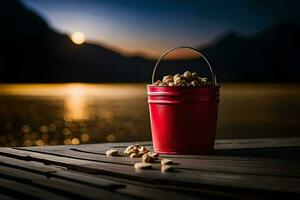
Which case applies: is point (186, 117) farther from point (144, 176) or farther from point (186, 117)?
point (144, 176)

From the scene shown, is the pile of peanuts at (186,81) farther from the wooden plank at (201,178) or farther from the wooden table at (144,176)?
the wooden plank at (201,178)

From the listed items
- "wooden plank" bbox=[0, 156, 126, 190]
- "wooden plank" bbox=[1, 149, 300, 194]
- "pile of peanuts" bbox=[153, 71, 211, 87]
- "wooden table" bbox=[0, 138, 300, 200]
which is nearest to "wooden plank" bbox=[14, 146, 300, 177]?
"wooden table" bbox=[0, 138, 300, 200]

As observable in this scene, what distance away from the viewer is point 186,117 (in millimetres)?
6219

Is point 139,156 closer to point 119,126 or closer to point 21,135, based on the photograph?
point 21,135

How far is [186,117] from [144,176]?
67.7 inches

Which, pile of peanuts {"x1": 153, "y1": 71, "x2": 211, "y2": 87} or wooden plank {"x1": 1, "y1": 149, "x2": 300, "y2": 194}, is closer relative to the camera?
wooden plank {"x1": 1, "y1": 149, "x2": 300, "y2": 194}

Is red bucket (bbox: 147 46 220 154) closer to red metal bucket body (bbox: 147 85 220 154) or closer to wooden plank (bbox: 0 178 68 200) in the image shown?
red metal bucket body (bbox: 147 85 220 154)

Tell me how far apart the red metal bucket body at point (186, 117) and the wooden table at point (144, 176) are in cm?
23

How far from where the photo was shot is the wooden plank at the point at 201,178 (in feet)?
13.6

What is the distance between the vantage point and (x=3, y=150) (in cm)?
642

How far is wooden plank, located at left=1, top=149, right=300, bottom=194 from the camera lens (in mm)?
4137

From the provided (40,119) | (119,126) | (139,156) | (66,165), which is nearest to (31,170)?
(66,165)

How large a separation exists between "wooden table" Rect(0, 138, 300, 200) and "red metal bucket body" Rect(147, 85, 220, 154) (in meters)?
0.23

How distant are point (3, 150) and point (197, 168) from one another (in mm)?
2400
